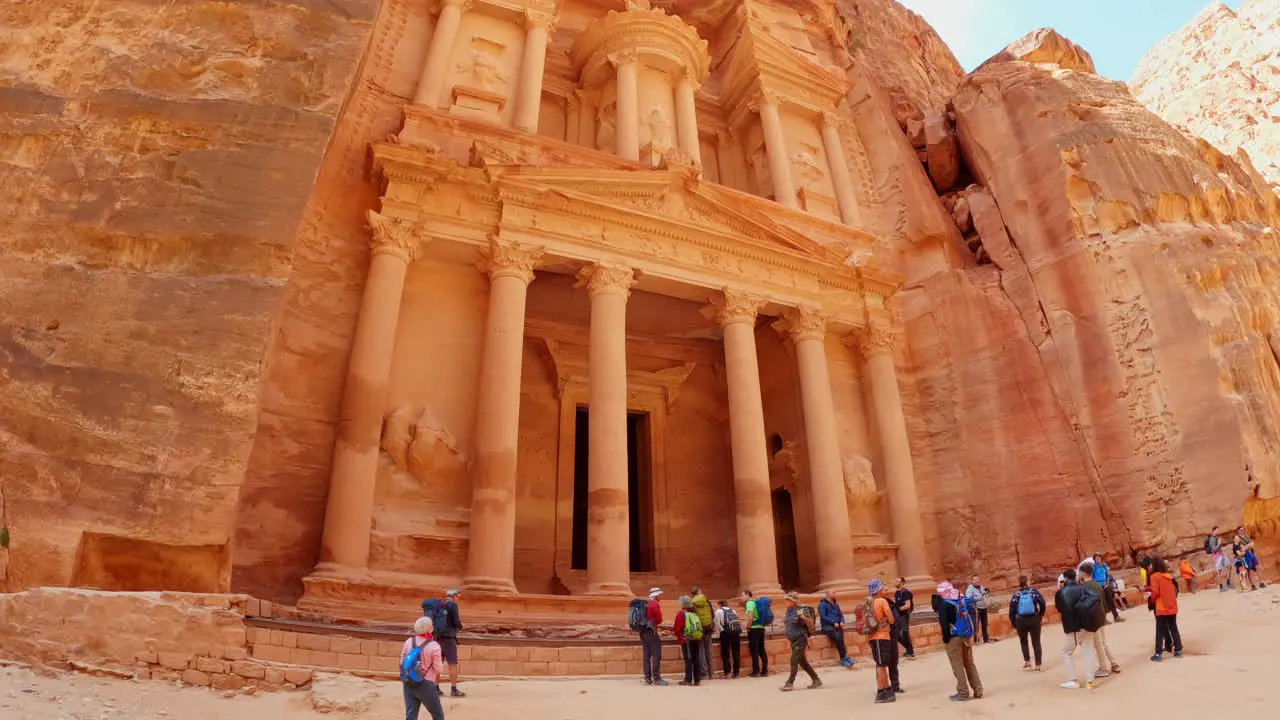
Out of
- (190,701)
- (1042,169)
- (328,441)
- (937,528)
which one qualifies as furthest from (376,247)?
(1042,169)

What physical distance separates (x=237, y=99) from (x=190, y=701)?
21.8 feet

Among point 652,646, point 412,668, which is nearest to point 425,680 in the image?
point 412,668

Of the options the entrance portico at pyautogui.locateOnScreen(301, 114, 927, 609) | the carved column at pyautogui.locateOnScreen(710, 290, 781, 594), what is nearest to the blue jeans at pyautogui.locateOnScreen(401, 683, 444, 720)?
the entrance portico at pyautogui.locateOnScreen(301, 114, 927, 609)

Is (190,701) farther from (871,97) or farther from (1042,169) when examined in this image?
(871,97)

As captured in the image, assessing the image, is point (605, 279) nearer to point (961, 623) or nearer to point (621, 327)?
point (621, 327)

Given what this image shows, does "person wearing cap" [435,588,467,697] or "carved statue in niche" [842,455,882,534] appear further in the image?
"carved statue in niche" [842,455,882,534]

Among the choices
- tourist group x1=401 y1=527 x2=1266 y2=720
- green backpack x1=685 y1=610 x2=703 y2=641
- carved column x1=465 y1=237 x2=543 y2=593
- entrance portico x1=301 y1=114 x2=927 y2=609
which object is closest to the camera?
tourist group x1=401 y1=527 x2=1266 y2=720

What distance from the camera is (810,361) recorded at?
57.0 ft

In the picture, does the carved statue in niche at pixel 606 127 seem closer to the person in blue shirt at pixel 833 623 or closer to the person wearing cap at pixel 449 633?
the person in blue shirt at pixel 833 623

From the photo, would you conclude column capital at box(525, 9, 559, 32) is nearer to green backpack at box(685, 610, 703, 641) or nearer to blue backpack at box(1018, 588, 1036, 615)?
green backpack at box(685, 610, 703, 641)

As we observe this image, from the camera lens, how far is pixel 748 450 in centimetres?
1552

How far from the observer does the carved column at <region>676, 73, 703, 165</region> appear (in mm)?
20875

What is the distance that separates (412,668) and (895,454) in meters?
14.0

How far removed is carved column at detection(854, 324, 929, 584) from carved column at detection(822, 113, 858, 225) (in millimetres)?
4976
